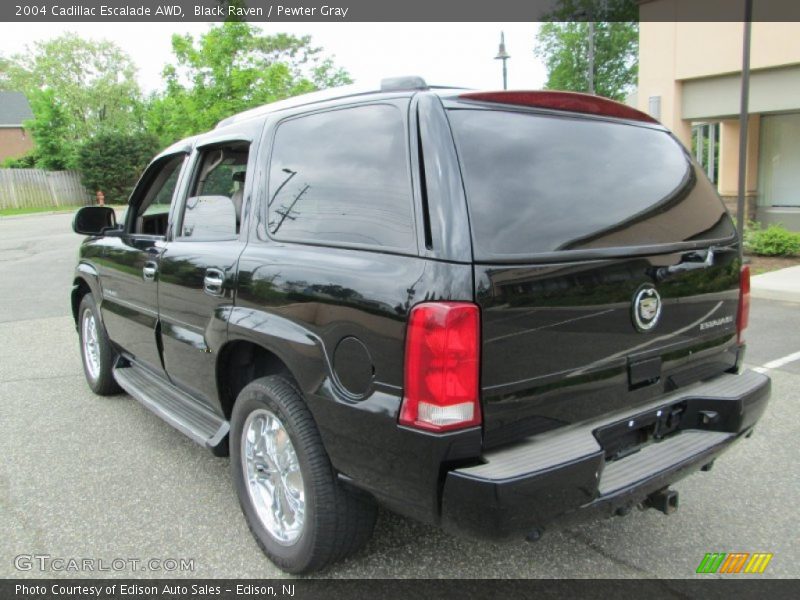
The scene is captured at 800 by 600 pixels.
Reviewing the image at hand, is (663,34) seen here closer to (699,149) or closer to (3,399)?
(699,149)

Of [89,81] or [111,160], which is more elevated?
[89,81]

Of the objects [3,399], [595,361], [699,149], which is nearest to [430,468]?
[595,361]

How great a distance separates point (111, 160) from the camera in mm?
33844

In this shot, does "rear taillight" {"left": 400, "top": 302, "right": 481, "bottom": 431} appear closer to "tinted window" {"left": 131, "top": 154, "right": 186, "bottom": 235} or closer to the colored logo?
the colored logo

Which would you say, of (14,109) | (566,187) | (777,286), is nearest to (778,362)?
(777,286)

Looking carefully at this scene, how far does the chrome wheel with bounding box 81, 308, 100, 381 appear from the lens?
16.6ft

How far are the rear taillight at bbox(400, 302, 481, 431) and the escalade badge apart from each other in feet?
→ 2.41

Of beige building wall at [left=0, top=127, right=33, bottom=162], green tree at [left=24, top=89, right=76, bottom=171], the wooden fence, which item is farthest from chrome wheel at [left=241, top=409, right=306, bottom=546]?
beige building wall at [left=0, top=127, right=33, bottom=162]

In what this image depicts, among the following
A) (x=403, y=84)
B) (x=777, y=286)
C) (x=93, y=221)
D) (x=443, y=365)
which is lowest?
(x=777, y=286)

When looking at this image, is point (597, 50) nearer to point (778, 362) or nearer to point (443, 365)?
point (778, 362)

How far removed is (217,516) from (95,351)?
2473 millimetres

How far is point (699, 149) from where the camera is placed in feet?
66.1

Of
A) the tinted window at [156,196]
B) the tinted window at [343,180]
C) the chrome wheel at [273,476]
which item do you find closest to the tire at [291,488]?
the chrome wheel at [273,476]

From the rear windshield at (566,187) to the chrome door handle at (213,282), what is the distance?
1.38 meters
